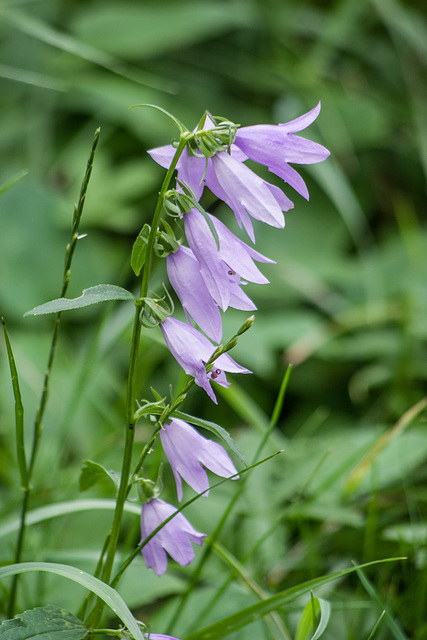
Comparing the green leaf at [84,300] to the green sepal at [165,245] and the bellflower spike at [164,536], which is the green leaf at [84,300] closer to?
the green sepal at [165,245]

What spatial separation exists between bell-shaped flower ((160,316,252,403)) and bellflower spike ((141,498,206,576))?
0.13m

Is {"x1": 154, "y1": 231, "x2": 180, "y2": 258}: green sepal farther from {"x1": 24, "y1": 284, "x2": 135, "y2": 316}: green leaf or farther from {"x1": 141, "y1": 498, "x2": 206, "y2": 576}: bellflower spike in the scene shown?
{"x1": 141, "y1": 498, "x2": 206, "y2": 576}: bellflower spike

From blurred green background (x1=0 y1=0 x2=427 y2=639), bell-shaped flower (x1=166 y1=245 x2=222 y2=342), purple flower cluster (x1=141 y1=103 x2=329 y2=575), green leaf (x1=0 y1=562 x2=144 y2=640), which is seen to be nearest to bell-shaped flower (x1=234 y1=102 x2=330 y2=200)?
purple flower cluster (x1=141 y1=103 x2=329 y2=575)

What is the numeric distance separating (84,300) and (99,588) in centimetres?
22

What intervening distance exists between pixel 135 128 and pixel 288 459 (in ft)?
3.91

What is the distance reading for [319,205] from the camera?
6.66ft

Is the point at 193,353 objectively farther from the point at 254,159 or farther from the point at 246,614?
the point at 246,614

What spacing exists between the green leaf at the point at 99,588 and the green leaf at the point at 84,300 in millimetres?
210

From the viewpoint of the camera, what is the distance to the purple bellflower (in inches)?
19.3

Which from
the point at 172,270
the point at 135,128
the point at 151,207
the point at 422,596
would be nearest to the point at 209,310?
the point at 172,270

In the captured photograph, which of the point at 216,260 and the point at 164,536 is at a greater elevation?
the point at 216,260

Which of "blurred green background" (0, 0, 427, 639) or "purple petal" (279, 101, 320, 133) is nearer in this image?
"purple petal" (279, 101, 320, 133)

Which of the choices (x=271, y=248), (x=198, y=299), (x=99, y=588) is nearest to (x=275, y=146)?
(x=198, y=299)

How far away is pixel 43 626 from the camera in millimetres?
497
